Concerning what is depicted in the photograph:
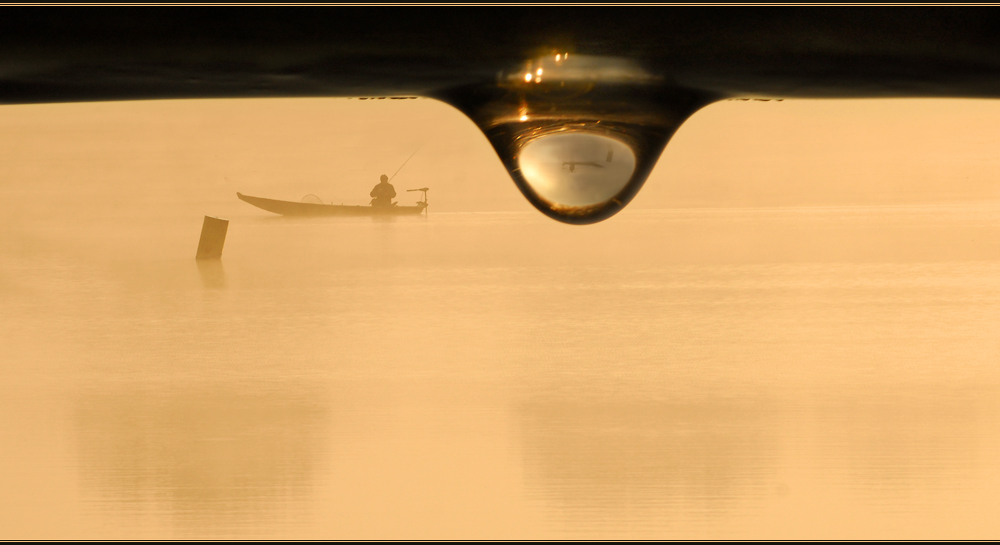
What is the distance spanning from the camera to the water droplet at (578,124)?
0.29 ft

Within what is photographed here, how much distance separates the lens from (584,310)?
721 cm

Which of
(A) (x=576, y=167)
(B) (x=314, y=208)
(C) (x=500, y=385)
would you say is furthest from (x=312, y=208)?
(A) (x=576, y=167)

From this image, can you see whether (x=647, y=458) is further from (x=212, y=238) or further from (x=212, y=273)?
(x=212, y=273)

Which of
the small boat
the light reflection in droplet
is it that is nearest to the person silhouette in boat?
the small boat

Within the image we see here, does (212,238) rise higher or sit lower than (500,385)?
higher

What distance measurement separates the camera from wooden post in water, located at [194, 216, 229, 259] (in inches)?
354

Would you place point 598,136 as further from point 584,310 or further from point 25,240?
point 25,240

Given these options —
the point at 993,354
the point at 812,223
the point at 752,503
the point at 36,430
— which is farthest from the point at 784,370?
the point at 812,223

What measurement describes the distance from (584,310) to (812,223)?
9.69 m

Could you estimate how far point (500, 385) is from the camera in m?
4.92

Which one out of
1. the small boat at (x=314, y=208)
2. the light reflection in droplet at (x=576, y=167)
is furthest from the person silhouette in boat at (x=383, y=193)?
the light reflection in droplet at (x=576, y=167)

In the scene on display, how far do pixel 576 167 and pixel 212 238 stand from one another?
34.8 ft

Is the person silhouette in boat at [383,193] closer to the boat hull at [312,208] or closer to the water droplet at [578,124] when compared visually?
the boat hull at [312,208]

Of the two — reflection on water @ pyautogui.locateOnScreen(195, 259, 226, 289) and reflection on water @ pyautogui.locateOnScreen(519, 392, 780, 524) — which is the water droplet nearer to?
reflection on water @ pyautogui.locateOnScreen(519, 392, 780, 524)
